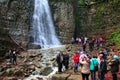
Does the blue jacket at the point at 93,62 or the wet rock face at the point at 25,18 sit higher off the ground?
the wet rock face at the point at 25,18

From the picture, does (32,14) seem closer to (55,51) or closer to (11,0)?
(11,0)

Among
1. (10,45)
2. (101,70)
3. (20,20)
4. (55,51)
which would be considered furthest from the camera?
(20,20)

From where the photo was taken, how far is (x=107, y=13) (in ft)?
128

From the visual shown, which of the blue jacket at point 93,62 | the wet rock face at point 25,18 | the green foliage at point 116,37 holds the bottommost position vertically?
the green foliage at point 116,37

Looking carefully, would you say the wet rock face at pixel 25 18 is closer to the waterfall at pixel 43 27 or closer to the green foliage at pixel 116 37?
the waterfall at pixel 43 27

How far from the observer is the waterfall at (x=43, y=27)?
3834 cm

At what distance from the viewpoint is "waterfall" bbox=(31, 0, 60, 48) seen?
38344mm

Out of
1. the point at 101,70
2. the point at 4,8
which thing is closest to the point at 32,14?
the point at 4,8

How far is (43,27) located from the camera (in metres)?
39.6

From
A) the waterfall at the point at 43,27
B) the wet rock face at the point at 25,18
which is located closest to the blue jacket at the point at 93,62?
the waterfall at the point at 43,27

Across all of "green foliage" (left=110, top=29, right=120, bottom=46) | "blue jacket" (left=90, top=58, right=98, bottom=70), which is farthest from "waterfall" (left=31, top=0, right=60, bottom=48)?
"blue jacket" (left=90, top=58, right=98, bottom=70)

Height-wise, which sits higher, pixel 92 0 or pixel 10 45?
pixel 92 0

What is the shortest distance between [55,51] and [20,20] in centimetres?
977

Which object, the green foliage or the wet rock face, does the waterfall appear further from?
the green foliage
